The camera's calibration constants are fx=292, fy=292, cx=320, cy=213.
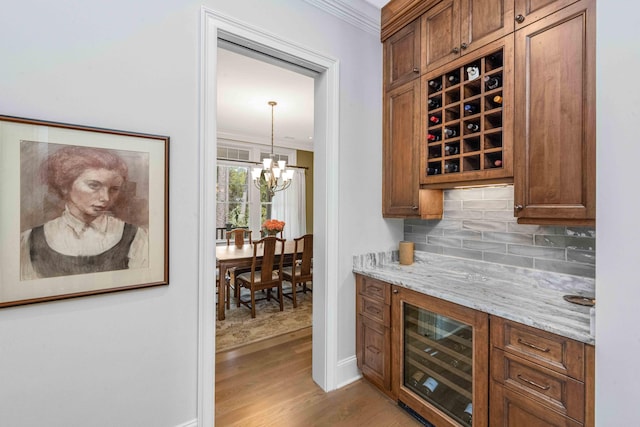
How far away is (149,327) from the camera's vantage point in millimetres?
1515

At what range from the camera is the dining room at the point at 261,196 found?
321cm

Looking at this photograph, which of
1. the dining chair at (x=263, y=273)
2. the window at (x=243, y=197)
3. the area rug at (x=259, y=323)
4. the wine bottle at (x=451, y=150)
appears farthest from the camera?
the window at (x=243, y=197)

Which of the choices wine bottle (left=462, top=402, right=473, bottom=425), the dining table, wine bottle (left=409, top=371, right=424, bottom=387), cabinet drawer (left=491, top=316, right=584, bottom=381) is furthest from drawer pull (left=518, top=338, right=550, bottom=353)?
the dining table

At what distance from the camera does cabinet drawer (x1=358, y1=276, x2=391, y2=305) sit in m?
2.07

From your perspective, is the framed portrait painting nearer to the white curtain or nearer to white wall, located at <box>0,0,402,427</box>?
white wall, located at <box>0,0,402,427</box>

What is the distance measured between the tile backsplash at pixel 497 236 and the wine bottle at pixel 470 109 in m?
0.55

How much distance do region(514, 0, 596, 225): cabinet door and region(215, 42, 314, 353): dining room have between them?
1.41m

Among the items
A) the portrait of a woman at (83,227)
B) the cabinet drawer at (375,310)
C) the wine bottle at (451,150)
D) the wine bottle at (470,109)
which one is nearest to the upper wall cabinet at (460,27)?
the wine bottle at (470,109)

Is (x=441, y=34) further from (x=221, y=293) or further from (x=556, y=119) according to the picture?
(x=221, y=293)

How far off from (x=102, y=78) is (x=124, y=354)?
52.9 inches

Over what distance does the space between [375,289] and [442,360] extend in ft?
2.02

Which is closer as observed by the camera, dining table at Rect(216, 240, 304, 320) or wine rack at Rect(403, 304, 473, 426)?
wine rack at Rect(403, 304, 473, 426)

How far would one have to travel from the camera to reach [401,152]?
228 centimetres

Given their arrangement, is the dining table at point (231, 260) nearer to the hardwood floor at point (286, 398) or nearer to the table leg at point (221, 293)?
the table leg at point (221, 293)
